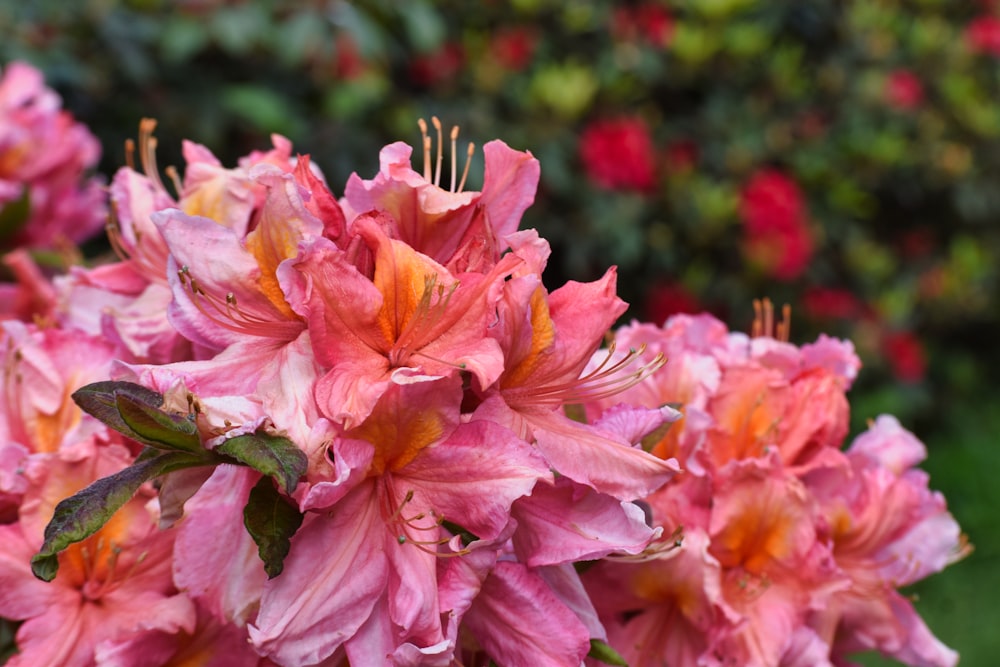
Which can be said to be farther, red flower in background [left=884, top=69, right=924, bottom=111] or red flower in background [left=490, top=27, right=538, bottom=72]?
red flower in background [left=884, top=69, right=924, bottom=111]

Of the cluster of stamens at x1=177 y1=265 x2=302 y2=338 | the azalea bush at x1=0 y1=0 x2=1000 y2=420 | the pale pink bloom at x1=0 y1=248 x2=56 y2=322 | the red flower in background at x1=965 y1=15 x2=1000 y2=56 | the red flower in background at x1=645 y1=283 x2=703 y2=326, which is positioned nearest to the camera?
the cluster of stamens at x1=177 y1=265 x2=302 y2=338

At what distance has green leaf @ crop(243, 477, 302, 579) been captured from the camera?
2.09ft

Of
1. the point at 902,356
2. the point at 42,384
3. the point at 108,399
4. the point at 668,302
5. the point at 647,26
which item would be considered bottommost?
the point at 902,356

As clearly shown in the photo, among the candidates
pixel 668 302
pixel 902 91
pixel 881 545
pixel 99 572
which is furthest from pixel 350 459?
pixel 902 91

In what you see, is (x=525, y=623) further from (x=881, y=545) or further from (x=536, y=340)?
(x=881, y=545)

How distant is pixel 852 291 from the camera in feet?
12.6

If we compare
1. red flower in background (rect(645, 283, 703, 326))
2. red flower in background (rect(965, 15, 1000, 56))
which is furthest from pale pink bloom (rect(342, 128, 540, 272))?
red flower in background (rect(965, 15, 1000, 56))

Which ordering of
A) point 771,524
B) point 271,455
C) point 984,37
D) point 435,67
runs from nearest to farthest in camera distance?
point 271,455 → point 771,524 → point 435,67 → point 984,37

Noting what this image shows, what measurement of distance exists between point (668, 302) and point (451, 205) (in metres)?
2.52

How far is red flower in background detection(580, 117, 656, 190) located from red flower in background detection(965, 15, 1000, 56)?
174cm

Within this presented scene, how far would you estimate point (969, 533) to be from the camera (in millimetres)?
3605

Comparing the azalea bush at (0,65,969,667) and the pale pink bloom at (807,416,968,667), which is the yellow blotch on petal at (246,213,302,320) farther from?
the pale pink bloom at (807,416,968,667)

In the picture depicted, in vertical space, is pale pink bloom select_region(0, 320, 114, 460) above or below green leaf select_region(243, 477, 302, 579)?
below

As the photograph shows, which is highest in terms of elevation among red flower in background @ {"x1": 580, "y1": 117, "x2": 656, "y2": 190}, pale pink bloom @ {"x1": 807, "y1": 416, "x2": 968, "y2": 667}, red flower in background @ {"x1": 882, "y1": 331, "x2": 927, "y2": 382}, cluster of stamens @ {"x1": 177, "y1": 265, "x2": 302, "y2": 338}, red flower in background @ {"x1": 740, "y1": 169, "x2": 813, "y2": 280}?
cluster of stamens @ {"x1": 177, "y1": 265, "x2": 302, "y2": 338}
